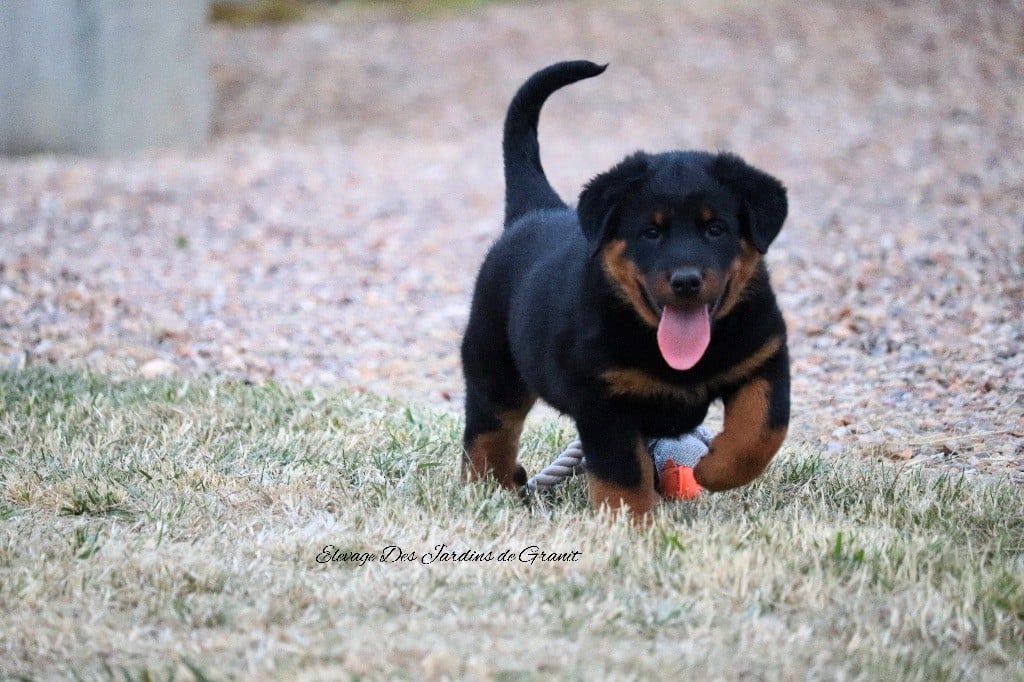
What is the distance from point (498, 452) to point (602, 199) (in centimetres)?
106

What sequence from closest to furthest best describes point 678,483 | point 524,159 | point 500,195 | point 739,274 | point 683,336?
point 683,336 → point 739,274 → point 678,483 → point 524,159 → point 500,195

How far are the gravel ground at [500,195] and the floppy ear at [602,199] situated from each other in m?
1.76

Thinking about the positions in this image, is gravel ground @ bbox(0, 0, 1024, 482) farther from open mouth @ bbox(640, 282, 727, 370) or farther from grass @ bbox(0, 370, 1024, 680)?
open mouth @ bbox(640, 282, 727, 370)

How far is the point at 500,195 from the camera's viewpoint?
11.1 meters

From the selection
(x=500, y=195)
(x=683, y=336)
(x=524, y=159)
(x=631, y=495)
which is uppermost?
(x=524, y=159)

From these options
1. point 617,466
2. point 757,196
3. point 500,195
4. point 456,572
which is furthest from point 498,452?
point 500,195

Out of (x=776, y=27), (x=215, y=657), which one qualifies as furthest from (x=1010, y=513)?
(x=776, y=27)

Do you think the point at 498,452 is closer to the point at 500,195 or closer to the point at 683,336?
the point at 683,336

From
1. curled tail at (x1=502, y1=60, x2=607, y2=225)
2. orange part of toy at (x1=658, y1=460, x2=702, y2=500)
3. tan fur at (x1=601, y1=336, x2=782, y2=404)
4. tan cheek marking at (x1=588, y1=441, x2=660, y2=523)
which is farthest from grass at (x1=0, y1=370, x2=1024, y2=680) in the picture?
curled tail at (x1=502, y1=60, x2=607, y2=225)

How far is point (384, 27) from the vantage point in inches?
695

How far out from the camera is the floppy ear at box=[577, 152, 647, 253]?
12.4 ft

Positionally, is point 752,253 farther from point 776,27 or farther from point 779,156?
point 776,27

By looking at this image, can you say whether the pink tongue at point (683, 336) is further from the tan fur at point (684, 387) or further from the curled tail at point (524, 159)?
the curled tail at point (524, 159)

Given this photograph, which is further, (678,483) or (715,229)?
(678,483)
